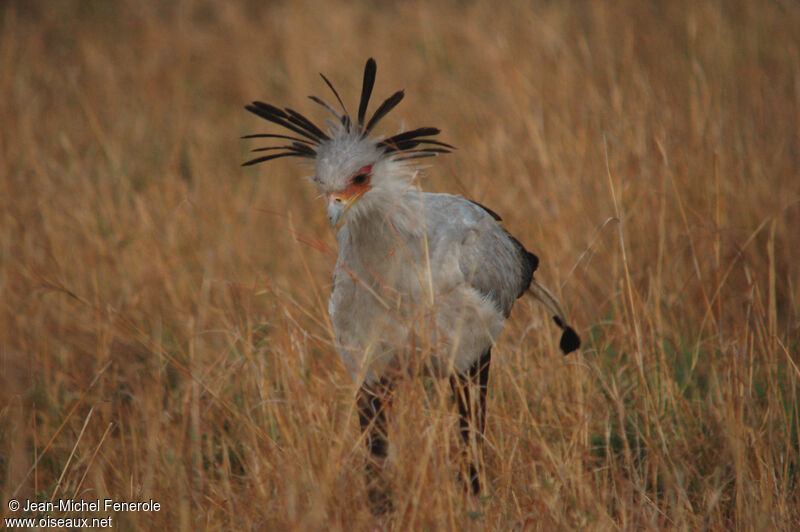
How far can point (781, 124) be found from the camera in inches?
182

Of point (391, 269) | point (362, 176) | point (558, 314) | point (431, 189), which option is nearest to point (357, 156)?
point (362, 176)

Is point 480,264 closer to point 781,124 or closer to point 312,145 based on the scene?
point 312,145

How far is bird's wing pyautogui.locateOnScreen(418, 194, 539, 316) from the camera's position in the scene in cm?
288

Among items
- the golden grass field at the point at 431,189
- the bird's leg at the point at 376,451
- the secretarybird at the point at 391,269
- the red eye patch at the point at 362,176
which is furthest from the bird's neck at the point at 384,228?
the bird's leg at the point at 376,451

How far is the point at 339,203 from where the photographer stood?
8.55 ft

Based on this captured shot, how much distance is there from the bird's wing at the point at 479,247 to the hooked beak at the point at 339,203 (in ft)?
1.13

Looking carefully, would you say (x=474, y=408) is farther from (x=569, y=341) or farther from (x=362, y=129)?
(x=362, y=129)

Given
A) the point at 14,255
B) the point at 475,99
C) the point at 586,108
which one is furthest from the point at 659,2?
the point at 14,255

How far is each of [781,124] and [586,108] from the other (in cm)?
115

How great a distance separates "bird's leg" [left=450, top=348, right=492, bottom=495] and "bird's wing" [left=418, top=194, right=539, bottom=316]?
0.87 feet

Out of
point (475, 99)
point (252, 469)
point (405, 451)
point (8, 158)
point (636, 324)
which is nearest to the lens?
point (405, 451)

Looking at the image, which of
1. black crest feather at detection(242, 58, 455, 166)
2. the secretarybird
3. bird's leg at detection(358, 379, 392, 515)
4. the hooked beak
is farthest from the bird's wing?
bird's leg at detection(358, 379, 392, 515)

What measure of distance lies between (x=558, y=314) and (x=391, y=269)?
39.2 inches

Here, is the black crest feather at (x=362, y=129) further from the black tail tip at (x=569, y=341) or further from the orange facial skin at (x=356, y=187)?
the black tail tip at (x=569, y=341)
